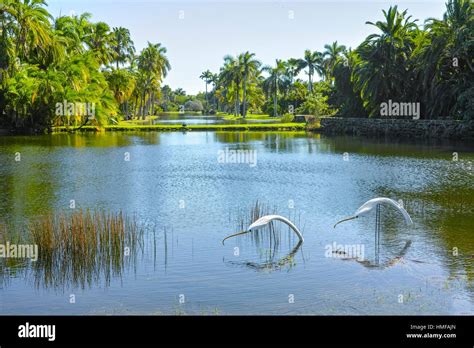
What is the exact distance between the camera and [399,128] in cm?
6197

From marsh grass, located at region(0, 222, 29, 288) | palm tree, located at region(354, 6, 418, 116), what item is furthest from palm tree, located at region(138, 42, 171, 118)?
marsh grass, located at region(0, 222, 29, 288)

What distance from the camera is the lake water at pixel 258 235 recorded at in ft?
37.9

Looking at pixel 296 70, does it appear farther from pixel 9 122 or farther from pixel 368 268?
pixel 368 268

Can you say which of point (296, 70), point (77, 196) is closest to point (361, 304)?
point (77, 196)

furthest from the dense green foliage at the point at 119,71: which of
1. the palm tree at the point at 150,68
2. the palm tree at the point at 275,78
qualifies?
the palm tree at the point at 275,78

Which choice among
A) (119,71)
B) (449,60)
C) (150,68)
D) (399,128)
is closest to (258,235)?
(449,60)

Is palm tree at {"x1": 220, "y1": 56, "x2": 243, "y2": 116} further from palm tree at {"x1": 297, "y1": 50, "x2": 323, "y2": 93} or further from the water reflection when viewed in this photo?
the water reflection

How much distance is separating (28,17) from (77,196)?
143 ft

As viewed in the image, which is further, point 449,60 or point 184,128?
point 184,128

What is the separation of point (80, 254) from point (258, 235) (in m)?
5.39

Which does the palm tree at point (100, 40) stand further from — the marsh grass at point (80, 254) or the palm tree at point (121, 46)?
the marsh grass at point (80, 254)

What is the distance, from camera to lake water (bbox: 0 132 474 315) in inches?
455

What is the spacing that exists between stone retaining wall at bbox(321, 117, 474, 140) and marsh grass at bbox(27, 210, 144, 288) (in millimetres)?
44419

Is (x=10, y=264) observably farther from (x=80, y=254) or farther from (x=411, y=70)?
(x=411, y=70)
